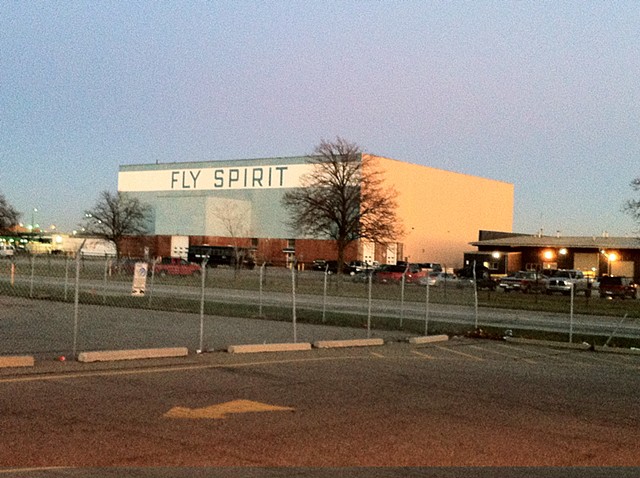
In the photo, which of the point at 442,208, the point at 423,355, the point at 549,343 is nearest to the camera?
the point at 423,355

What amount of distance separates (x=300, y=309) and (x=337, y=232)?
122ft

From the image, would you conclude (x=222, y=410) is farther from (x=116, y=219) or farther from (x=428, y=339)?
(x=116, y=219)

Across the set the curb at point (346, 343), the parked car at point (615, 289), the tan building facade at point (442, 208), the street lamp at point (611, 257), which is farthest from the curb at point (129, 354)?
the street lamp at point (611, 257)

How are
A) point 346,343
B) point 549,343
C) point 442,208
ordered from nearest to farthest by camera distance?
point 346,343 < point 549,343 < point 442,208

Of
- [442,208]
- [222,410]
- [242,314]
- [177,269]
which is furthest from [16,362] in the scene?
[442,208]

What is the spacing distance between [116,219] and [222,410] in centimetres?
7314

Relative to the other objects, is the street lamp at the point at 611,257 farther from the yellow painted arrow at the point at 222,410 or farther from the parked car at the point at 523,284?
the yellow painted arrow at the point at 222,410

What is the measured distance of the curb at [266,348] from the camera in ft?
56.9

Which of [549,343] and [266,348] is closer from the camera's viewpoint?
[266,348]

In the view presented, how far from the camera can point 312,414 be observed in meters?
10.5

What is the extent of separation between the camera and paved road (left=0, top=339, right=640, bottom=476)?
8.39 meters

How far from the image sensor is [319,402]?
37.7 ft

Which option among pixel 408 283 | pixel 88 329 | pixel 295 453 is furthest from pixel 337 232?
pixel 295 453

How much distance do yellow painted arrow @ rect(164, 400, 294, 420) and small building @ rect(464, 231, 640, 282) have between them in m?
65.0
